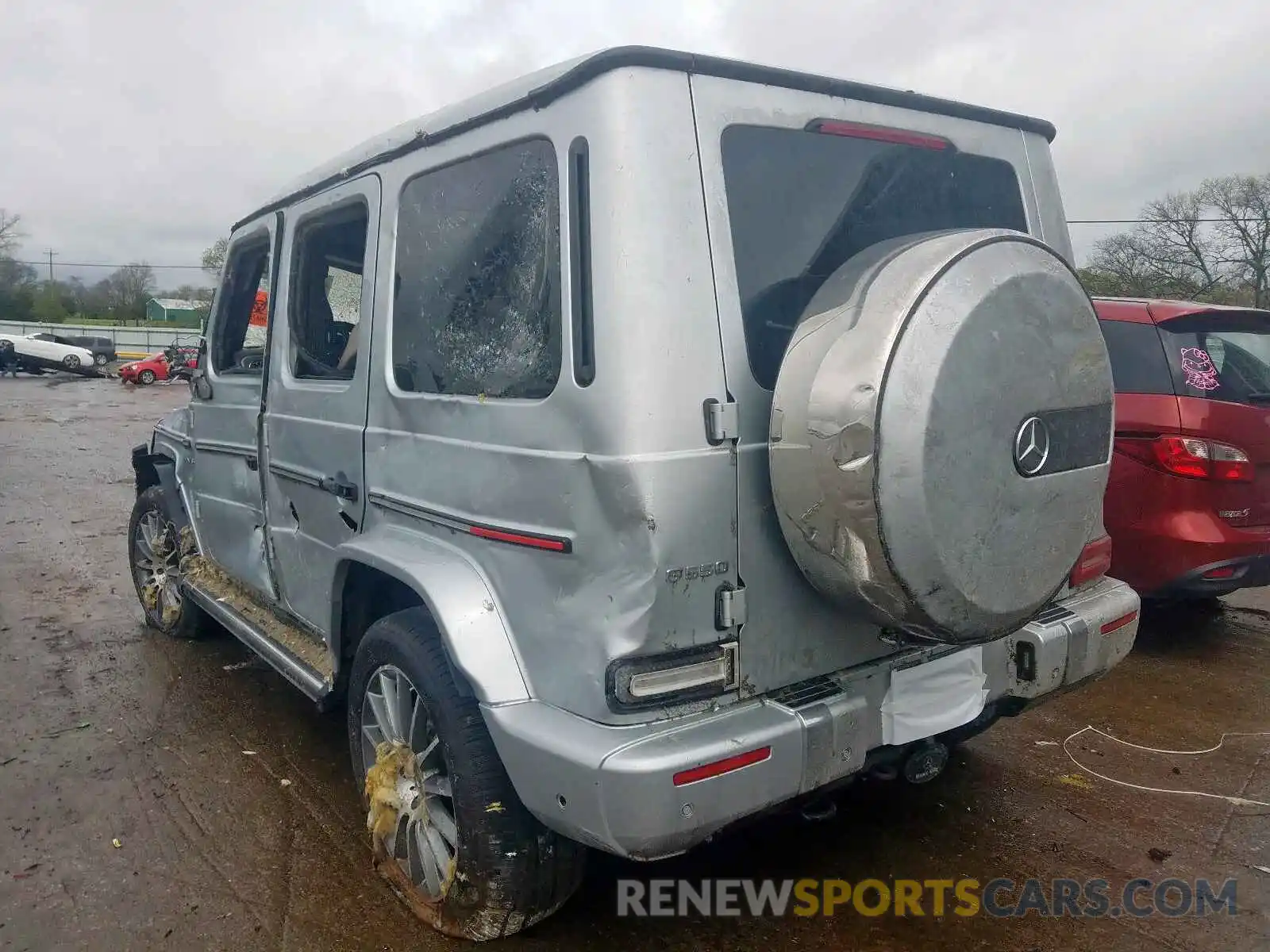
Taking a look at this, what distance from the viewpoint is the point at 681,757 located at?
200cm

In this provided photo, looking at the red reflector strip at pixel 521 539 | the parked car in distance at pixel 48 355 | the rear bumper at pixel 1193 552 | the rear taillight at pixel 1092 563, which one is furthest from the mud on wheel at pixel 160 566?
the parked car in distance at pixel 48 355

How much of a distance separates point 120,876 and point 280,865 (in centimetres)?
49

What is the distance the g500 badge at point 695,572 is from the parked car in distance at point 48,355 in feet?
119

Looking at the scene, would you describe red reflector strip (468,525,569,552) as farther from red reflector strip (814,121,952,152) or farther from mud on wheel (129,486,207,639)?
mud on wheel (129,486,207,639)

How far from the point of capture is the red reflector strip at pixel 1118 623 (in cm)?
287

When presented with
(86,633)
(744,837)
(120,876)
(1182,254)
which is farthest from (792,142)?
(1182,254)

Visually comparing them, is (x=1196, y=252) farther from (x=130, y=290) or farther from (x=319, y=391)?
(x=130, y=290)

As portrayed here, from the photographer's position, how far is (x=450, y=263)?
2635mm

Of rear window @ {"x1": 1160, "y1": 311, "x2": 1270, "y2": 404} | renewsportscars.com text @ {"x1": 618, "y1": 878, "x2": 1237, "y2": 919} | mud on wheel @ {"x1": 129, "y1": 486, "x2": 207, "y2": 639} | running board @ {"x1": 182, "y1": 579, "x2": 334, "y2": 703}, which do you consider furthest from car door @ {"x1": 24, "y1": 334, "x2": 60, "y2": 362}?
renewsportscars.com text @ {"x1": 618, "y1": 878, "x2": 1237, "y2": 919}

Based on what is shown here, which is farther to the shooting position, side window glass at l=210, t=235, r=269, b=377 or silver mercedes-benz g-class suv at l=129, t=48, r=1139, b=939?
side window glass at l=210, t=235, r=269, b=377

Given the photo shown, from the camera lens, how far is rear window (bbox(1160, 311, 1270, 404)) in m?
4.57

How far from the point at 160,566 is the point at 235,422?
166 cm

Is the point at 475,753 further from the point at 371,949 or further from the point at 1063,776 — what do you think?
the point at 1063,776

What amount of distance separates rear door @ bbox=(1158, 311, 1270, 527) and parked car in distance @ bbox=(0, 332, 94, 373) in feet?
117
